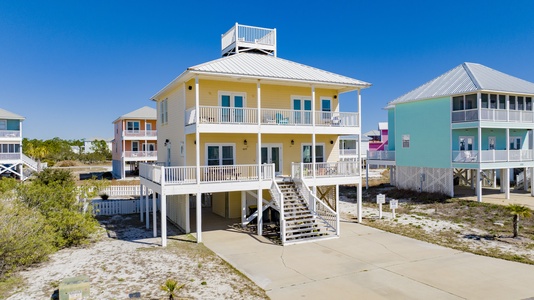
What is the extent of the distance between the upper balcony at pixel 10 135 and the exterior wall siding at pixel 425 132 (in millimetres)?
39830

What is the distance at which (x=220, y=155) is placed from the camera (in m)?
20.1

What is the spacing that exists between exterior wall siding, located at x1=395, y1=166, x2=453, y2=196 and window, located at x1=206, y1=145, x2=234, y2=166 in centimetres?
1708

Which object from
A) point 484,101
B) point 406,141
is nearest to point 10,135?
point 406,141

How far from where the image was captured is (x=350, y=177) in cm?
2056

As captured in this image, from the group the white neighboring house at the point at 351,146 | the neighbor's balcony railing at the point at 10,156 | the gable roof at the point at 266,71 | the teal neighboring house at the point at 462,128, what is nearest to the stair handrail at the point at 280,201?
the gable roof at the point at 266,71

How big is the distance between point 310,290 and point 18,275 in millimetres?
9787

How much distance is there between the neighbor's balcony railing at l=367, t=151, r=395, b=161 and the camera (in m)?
33.6

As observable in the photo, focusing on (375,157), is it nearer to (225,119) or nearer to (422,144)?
(422,144)

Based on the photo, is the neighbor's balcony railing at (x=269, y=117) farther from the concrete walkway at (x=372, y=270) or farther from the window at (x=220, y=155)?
the concrete walkway at (x=372, y=270)

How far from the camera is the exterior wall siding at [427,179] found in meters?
27.6

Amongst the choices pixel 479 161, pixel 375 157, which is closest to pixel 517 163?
pixel 479 161

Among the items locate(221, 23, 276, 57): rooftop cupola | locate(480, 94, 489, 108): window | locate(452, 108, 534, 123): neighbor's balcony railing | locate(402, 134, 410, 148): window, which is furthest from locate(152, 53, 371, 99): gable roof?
locate(402, 134, 410, 148): window

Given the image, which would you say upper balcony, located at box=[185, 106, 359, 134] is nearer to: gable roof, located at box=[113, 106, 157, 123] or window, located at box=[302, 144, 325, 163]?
window, located at box=[302, 144, 325, 163]

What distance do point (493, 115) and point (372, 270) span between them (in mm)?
19426
